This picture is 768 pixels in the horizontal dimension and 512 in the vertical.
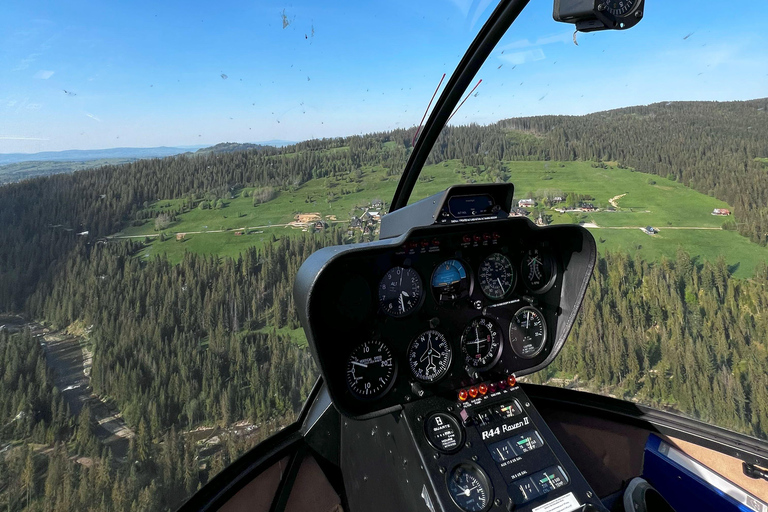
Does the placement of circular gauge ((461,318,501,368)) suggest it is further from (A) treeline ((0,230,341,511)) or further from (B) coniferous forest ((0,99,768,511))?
(A) treeline ((0,230,341,511))

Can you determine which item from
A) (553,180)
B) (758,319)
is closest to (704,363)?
(758,319)

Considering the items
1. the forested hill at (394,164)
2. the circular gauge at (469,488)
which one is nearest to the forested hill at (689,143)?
the forested hill at (394,164)

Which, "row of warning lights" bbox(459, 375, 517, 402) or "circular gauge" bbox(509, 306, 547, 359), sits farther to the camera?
"circular gauge" bbox(509, 306, 547, 359)

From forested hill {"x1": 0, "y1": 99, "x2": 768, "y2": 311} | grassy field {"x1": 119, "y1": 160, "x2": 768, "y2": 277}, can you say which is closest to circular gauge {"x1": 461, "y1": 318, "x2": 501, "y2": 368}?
grassy field {"x1": 119, "y1": 160, "x2": 768, "y2": 277}

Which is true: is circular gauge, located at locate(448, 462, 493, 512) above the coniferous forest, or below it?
below

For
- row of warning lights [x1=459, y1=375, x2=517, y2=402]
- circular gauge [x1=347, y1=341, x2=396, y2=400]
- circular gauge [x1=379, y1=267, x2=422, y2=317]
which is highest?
circular gauge [x1=379, y1=267, x2=422, y2=317]

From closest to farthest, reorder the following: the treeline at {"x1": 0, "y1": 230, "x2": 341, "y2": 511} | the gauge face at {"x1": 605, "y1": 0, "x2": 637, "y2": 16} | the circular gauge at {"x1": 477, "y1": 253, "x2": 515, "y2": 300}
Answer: the gauge face at {"x1": 605, "y1": 0, "x2": 637, "y2": 16}
the treeline at {"x1": 0, "y1": 230, "x2": 341, "y2": 511}
the circular gauge at {"x1": 477, "y1": 253, "x2": 515, "y2": 300}

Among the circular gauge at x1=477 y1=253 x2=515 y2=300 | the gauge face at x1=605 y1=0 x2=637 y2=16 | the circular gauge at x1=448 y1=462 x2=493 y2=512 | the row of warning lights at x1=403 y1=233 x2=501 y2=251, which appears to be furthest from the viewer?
the circular gauge at x1=477 y1=253 x2=515 y2=300
